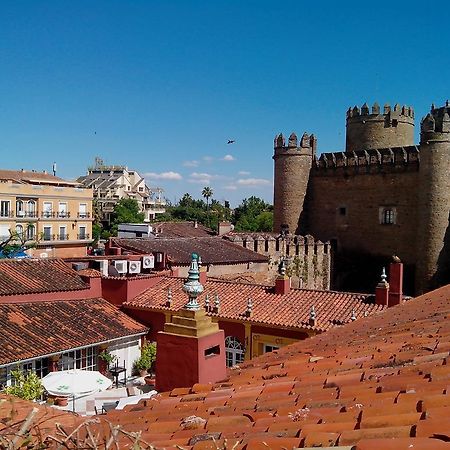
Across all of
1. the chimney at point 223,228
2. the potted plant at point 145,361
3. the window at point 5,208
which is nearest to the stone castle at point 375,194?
the chimney at point 223,228

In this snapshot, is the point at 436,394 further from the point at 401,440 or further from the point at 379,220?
the point at 379,220

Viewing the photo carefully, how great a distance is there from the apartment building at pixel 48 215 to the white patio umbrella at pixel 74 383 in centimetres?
2872

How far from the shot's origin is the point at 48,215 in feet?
151

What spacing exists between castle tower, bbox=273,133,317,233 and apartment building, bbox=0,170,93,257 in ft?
60.8

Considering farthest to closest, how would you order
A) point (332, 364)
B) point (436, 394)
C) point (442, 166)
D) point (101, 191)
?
point (101, 191) → point (442, 166) → point (332, 364) → point (436, 394)

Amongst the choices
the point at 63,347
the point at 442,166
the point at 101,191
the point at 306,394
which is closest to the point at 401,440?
the point at 306,394

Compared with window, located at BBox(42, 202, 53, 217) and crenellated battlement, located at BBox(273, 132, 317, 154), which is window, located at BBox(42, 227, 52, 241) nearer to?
window, located at BBox(42, 202, 53, 217)

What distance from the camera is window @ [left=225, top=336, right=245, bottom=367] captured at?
17922 mm

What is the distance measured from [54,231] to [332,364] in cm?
4436

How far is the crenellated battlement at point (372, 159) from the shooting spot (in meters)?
33.4

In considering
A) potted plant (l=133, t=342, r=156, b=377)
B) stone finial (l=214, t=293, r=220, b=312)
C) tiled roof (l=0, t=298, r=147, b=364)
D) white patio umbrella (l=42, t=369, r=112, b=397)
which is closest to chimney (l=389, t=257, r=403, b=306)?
stone finial (l=214, t=293, r=220, b=312)

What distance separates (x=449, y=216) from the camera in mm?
31078

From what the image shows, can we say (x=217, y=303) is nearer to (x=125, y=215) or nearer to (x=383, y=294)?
(x=383, y=294)

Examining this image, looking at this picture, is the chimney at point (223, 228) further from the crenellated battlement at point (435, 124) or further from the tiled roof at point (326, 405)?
the tiled roof at point (326, 405)
